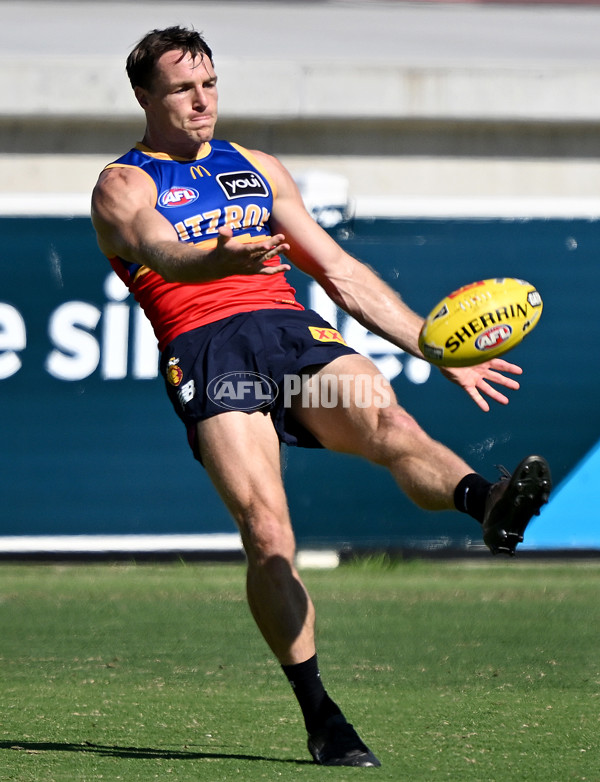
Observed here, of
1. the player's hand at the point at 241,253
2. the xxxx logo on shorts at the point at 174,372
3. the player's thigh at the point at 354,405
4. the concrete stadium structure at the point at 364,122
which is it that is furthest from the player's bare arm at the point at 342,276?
the concrete stadium structure at the point at 364,122

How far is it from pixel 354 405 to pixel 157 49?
1410mm

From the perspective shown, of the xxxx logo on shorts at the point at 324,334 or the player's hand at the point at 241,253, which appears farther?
the xxxx logo on shorts at the point at 324,334

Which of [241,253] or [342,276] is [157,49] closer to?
[342,276]

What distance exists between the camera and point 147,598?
275 inches

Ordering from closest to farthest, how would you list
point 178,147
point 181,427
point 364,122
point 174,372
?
point 174,372
point 178,147
point 181,427
point 364,122

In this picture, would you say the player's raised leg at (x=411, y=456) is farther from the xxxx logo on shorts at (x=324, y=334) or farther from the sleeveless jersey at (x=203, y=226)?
the sleeveless jersey at (x=203, y=226)

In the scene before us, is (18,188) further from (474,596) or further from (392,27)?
(392,27)

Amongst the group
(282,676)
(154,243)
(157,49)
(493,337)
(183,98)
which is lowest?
(282,676)

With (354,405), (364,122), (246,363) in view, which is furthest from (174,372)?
(364,122)

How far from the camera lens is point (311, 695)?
3.70 m

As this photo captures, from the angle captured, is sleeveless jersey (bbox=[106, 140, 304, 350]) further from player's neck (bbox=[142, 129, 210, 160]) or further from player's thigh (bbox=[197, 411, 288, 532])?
player's thigh (bbox=[197, 411, 288, 532])

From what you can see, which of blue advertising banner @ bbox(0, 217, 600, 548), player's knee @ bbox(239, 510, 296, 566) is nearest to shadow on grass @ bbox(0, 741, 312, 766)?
player's knee @ bbox(239, 510, 296, 566)

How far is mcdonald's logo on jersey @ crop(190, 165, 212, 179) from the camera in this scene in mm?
4254

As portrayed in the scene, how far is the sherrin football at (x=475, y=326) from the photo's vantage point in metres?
3.87
